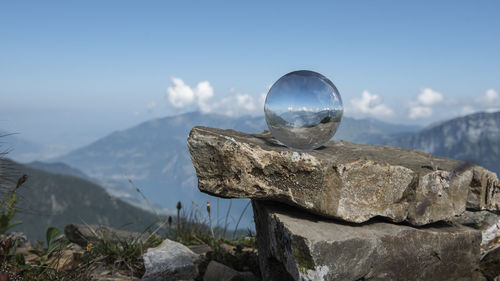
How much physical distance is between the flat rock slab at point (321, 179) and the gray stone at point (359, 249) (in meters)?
0.24

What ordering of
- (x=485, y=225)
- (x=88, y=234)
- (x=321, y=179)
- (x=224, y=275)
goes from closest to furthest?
(x=321, y=179) → (x=224, y=275) → (x=485, y=225) → (x=88, y=234)

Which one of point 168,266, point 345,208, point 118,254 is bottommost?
point 118,254

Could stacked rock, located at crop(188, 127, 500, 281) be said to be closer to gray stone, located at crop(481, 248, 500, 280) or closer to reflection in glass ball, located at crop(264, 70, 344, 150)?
gray stone, located at crop(481, 248, 500, 280)

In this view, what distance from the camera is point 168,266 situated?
6.57 metres

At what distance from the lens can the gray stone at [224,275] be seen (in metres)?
6.28

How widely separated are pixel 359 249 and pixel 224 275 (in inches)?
101

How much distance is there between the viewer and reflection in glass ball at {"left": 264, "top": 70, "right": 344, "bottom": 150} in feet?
17.1

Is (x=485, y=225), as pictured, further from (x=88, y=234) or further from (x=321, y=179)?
(x=88, y=234)

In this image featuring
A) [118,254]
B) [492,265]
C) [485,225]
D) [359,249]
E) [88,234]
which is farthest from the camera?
[88,234]

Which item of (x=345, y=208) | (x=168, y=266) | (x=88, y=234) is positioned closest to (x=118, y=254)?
(x=168, y=266)

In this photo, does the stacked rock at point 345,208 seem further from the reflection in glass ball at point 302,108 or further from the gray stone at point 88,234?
the gray stone at point 88,234

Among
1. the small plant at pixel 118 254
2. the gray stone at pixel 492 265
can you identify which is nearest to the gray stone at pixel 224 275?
the small plant at pixel 118 254

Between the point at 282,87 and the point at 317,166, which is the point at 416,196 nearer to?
the point at 317,166

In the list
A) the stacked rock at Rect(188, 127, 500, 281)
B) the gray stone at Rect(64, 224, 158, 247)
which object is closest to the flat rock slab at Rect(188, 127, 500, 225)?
the stacked rock at Rect(188, 127, 500, 281)
